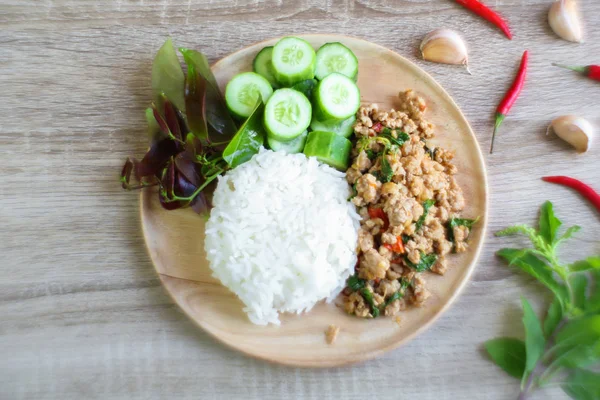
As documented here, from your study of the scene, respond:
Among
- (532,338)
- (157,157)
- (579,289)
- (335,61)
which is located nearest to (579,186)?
(579,289)

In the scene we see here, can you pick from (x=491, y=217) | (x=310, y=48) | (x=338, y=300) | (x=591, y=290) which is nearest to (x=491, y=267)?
(x=491, y=217)

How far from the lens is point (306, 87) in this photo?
10.8 ft

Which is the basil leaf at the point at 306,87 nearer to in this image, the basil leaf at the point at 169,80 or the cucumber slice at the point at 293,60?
the cucumber slice at the point at 293,60

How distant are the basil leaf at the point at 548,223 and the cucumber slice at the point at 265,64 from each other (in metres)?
2.08

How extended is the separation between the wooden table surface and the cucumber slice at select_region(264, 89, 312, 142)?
34.8 inches

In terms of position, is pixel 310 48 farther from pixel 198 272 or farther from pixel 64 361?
pixel 64 361

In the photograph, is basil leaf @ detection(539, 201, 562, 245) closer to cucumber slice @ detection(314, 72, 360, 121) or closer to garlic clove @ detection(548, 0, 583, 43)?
garlic clove @ detection(548, 0, 583, 43)

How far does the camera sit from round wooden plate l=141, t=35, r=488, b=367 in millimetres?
3131

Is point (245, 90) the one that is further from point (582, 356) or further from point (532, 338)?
point (582, 356)

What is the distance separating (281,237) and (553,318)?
186cm

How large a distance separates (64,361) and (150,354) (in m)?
0.62

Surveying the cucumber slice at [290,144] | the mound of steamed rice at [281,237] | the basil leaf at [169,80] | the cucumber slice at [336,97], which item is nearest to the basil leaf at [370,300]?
the mound of steamed rice at [281,237]

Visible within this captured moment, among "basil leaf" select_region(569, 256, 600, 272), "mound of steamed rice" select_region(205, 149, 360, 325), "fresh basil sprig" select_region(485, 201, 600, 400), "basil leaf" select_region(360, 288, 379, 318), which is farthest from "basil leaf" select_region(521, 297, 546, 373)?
"mound of steamed rice" select_region(205, 149, 360, 325)

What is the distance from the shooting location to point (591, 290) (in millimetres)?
3270
